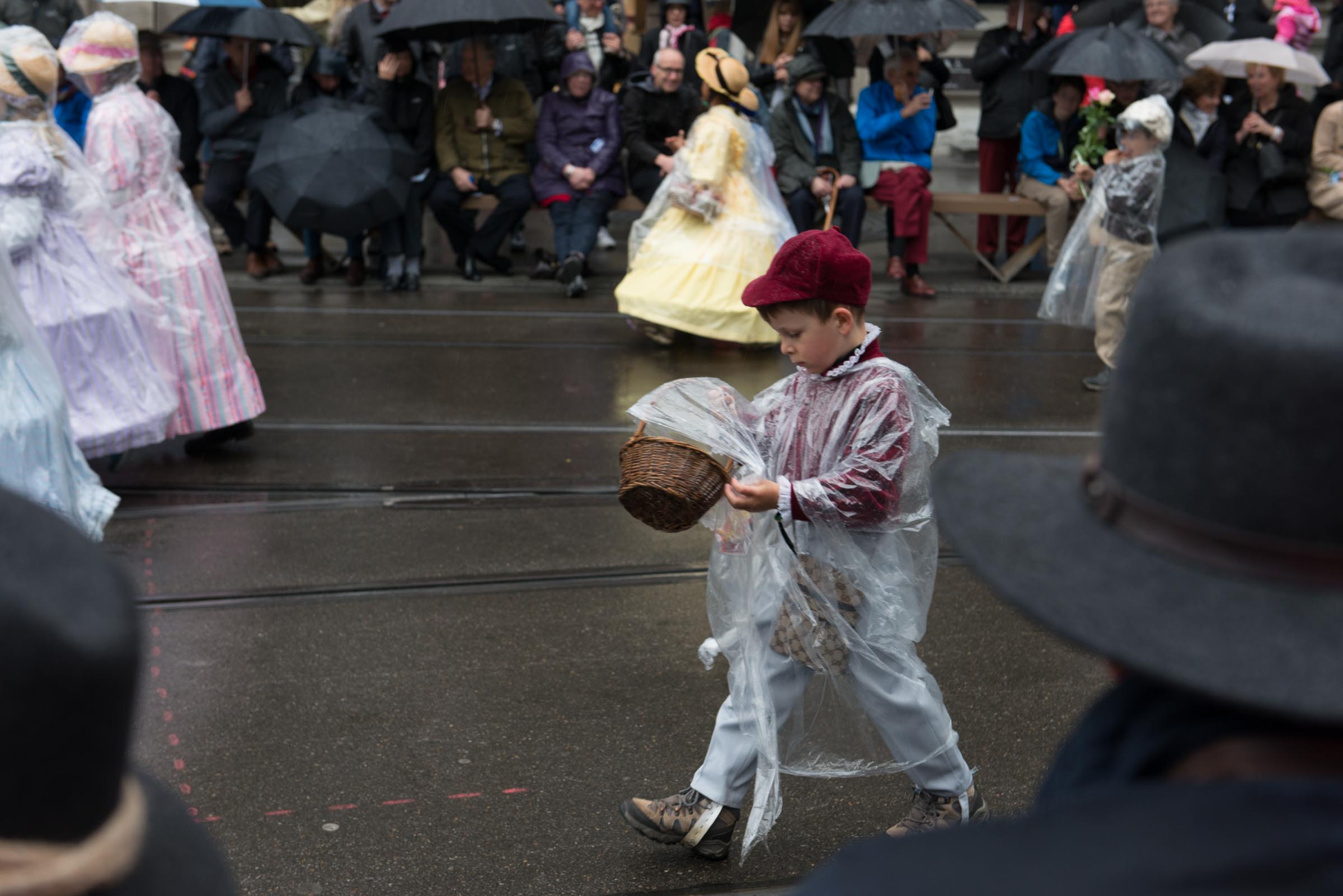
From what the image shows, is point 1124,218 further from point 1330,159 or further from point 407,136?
point 407,136

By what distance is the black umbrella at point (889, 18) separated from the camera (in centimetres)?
979

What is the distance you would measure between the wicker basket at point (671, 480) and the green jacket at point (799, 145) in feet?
24.1

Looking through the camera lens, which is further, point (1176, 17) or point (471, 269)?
point (471, 269)

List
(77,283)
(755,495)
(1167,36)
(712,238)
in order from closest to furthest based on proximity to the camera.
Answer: (755,495) < (77,283) < (712,238) < (1167,36)

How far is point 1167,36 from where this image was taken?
10.3 m

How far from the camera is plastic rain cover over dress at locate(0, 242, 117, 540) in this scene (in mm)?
4258

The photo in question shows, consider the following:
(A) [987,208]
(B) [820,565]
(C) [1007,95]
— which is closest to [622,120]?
(A) [987,208]

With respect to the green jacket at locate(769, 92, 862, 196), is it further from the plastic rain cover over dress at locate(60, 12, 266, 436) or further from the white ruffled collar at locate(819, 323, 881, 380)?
the white ruffled collar at locate(819, 323, 881, 380)

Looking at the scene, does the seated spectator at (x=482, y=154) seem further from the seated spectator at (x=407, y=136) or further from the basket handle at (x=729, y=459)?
the basket handle at (x=729, y=459)

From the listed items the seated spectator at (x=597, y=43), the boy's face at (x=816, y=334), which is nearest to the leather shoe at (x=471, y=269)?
the seated spectator at (x=597, y=43)

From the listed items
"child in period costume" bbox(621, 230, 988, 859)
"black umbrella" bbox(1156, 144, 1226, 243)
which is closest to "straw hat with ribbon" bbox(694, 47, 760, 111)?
"black umbrella" bbox(1156, 144, 1226, 243)

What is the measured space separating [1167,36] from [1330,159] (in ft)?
4.66

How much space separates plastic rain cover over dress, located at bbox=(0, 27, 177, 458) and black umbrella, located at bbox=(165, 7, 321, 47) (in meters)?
4.39

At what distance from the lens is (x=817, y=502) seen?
301 cm
